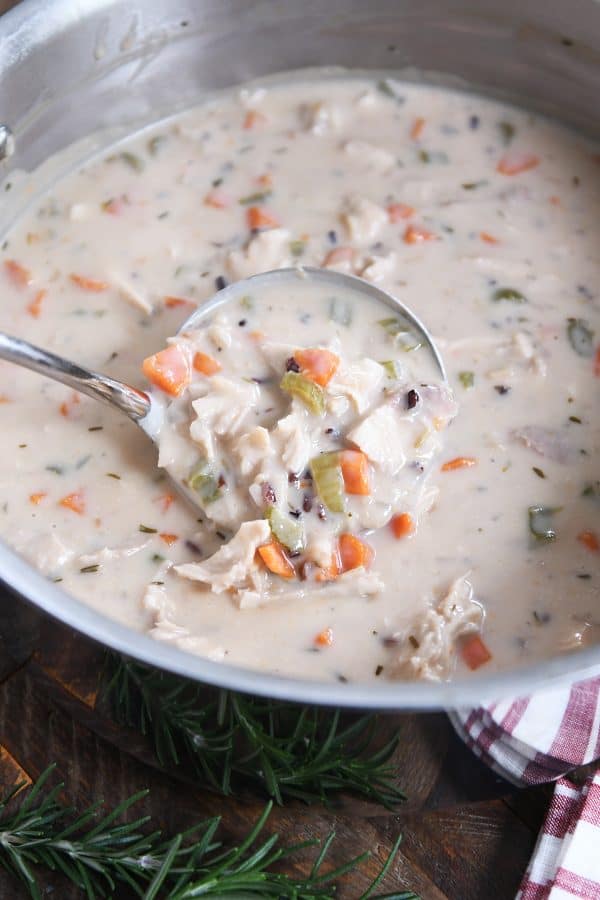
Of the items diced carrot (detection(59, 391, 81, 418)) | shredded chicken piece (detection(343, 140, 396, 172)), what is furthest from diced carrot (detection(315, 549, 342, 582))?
shredded chicken piece (detection(343, 140, 396, 172))

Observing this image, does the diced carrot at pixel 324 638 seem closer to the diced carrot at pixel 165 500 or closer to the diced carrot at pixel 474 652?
the diced carrot at pixel 474 652

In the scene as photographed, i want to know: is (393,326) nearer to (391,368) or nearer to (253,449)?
(391,368)

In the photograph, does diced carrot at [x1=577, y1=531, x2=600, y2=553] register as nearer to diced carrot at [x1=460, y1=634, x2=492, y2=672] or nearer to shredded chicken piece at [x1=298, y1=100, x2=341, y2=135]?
diced carrot at [x1=460, y1=634, x2=492, y2=672]

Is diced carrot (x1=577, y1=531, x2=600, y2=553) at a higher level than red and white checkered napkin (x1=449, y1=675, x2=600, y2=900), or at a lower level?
higher

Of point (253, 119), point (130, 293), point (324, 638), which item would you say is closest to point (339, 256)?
point (130, 293)

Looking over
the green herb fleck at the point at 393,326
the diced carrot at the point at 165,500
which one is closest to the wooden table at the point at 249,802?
the diced carrot at the point at 165,500

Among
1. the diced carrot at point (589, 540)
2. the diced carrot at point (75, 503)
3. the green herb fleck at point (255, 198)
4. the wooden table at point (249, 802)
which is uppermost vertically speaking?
the green herb fleck at point (255, 198)
